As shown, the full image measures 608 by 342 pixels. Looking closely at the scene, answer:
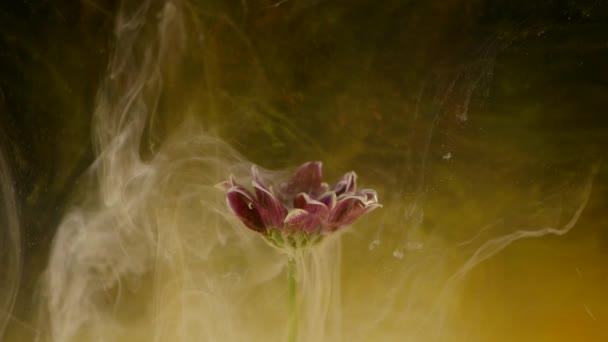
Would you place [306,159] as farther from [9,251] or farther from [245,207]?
[9,251]

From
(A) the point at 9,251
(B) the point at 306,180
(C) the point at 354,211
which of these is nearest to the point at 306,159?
(B) the point at 306,180

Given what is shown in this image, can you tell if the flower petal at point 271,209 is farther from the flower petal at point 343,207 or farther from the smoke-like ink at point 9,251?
the smoke-like ink at point 9,251

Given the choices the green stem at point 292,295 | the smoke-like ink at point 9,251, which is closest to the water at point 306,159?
the smoke-like ink at point 9,251

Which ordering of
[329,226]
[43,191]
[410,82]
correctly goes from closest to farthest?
[329,226] < [410,82] < [43,191]

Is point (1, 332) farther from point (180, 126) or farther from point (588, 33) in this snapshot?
point (588, 33)

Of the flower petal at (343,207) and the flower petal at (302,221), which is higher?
the flower petal at (343,207)

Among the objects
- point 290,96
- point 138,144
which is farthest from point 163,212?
point 290,96
